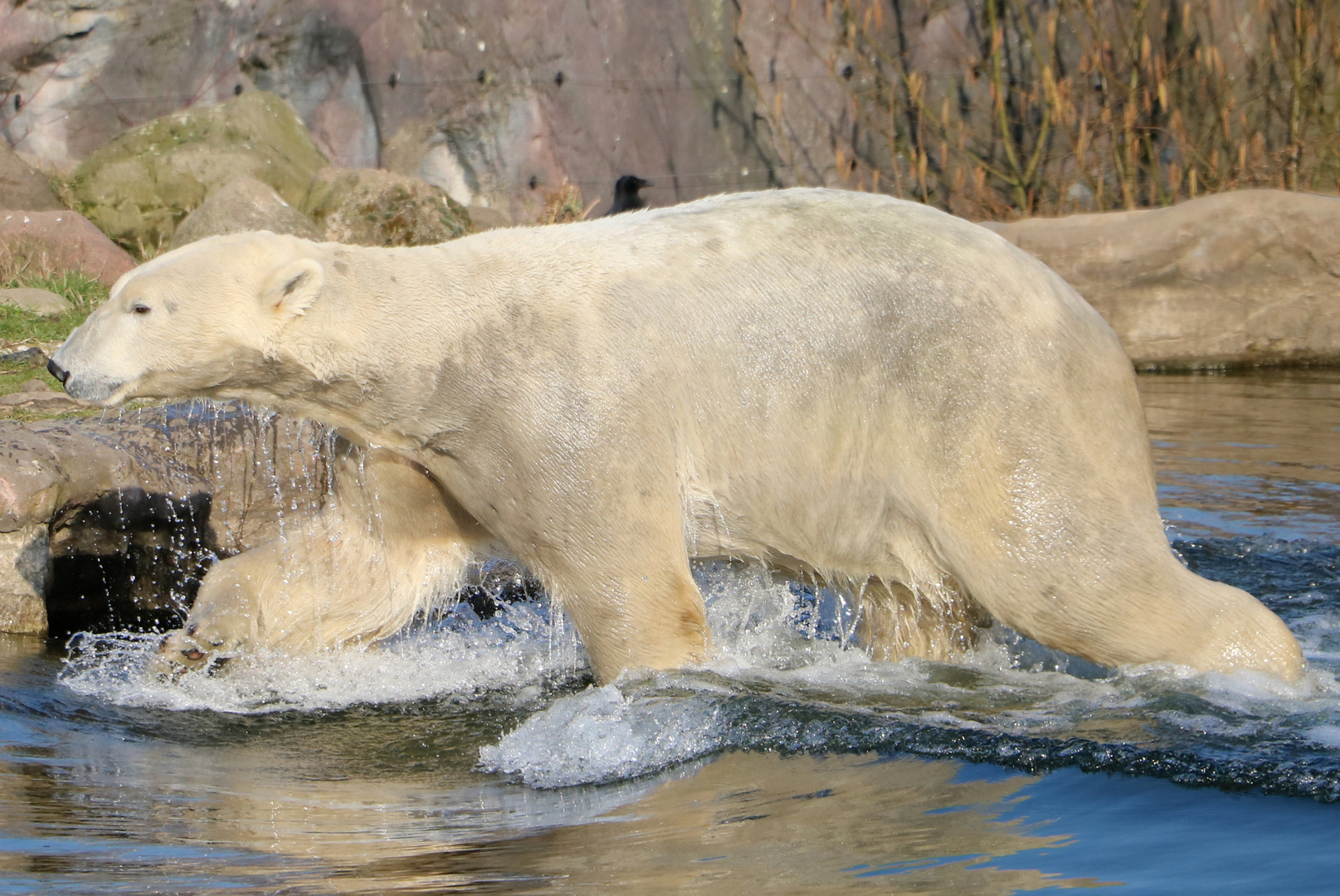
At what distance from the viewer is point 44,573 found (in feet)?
15.4

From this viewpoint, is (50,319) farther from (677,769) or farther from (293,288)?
(677,769)

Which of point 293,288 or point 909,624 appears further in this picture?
point 909,624

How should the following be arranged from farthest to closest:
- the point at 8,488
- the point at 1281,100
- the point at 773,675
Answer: the point at 1281,100, the point at 8,488, the point at 773,675

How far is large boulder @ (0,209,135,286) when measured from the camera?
364 inches

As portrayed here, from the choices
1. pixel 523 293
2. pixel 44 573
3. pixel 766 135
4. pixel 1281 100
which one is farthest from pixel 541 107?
pixel 523 293

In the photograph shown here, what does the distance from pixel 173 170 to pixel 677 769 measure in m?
9.93

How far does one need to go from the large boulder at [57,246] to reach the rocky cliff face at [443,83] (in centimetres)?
408

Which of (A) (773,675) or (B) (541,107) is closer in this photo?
(A) (773,675)

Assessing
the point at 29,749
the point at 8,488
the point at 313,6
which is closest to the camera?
the point at 29,749

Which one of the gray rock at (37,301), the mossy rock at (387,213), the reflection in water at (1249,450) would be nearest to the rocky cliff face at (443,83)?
the mossy rock at (387,213)

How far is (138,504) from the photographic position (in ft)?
16.1

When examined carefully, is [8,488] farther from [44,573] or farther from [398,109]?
[398,109]

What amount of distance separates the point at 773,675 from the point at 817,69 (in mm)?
11569

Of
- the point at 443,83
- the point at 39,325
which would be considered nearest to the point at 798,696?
the point at 39,325
